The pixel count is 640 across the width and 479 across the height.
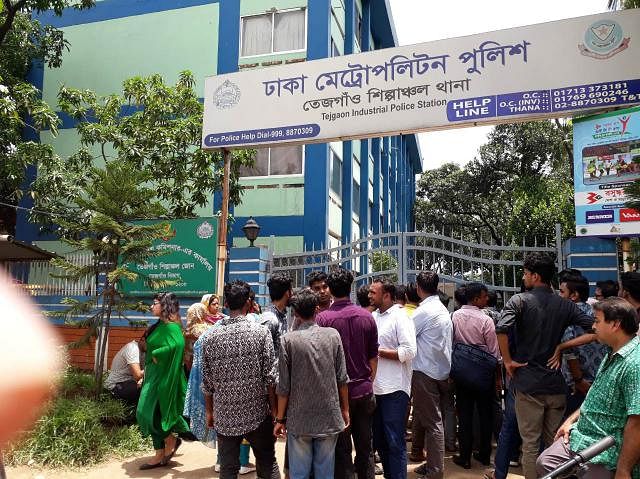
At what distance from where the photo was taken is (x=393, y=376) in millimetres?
4078

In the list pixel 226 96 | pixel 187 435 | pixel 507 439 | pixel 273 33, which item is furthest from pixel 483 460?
pixel 273 33

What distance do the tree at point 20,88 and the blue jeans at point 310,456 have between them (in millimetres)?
8764

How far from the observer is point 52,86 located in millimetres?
15000

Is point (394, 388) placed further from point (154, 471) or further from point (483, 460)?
point (154, 471)

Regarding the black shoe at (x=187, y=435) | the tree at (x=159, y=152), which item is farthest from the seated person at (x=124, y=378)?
the tree at (x=159, y=152)

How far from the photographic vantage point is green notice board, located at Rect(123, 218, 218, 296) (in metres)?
8.89

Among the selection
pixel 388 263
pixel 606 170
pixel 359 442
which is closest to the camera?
pixel 359 442

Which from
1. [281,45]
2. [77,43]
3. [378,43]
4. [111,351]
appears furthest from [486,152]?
[111,351]

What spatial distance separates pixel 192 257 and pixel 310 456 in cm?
600

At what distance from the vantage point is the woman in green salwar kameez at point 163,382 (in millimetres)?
4879

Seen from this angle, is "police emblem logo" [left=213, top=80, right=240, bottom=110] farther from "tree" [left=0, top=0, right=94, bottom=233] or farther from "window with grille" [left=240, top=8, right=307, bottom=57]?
"window with grille" [left=240, top=8, right=307, bottom=57]

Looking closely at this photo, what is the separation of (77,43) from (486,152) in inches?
654

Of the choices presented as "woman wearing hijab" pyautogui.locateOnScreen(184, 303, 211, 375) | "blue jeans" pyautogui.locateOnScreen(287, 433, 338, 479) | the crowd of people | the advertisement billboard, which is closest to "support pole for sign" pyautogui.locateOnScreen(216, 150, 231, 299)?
"woman wearing hijab" pyautogui.locateOnScreen(184, 303, 211, 375)

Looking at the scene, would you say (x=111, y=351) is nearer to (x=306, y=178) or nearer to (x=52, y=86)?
(x=306, y=178)
